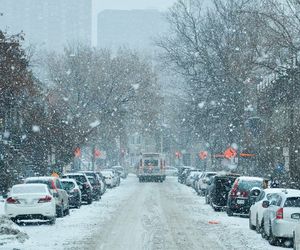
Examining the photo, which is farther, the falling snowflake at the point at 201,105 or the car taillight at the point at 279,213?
the falling snowflake at the point at 201,105

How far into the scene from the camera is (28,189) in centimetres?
2970

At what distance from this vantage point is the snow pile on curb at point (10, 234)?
878 inches

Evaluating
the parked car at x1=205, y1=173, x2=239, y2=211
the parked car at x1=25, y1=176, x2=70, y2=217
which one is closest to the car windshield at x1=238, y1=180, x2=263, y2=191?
the parked car at x1=205, y1=173, x2=239, y2=211

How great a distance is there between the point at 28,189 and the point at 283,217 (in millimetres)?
9950

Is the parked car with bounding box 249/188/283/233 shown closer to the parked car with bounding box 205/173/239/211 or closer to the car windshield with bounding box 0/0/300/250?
the car windshield with bounding box 0/0/300/250

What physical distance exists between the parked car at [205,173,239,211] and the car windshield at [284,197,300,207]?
52.3 ft

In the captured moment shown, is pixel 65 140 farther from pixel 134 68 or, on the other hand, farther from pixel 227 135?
pixel 134 68

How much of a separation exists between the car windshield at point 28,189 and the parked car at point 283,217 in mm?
8651

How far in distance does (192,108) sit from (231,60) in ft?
29.0

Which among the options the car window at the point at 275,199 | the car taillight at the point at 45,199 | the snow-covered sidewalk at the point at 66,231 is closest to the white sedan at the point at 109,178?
the snow-covered sidewalk at the point at 66,231

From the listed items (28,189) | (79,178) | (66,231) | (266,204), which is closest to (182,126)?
(79,178)

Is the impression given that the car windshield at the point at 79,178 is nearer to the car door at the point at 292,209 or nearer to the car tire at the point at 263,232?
the car tire at the point at 263,232

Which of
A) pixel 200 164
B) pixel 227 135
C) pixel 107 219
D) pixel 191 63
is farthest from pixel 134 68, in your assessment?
pixel 107 219

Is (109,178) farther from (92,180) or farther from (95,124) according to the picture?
(92,180)
